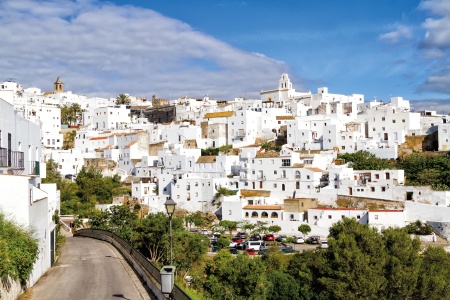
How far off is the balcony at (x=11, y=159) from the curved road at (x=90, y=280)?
3.94 metres

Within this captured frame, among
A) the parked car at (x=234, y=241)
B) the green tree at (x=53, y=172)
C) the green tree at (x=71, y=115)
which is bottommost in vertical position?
the parked car at (x=234, y=241)

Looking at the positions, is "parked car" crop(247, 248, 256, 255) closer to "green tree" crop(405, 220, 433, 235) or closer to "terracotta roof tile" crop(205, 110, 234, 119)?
"green tree" crop(405, 220, 433, 235)

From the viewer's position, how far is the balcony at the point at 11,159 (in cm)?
1687

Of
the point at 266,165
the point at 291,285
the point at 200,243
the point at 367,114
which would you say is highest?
the point at 367,114

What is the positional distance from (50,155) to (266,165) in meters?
29.8

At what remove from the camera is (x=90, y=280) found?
608 inches

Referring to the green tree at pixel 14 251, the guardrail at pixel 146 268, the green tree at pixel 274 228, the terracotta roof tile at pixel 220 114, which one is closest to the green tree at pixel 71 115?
the terracotta roof tile at pixel 220 114

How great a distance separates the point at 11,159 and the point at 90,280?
5.80 metres

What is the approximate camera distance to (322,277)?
Result: 98.8 ft

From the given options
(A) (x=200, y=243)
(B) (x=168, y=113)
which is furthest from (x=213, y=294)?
(B) (x=168, y=113)

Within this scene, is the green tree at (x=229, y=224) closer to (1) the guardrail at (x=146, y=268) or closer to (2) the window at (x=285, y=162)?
(2) the window at (x=285, y=162)

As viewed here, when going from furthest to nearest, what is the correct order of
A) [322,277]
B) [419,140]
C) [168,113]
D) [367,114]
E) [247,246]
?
[168,113] → [367,114] → [419,140] → [247,246] → [322,277]

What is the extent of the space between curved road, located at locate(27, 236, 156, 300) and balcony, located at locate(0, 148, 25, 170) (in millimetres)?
3942

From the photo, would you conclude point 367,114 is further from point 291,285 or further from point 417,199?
point 291,285
